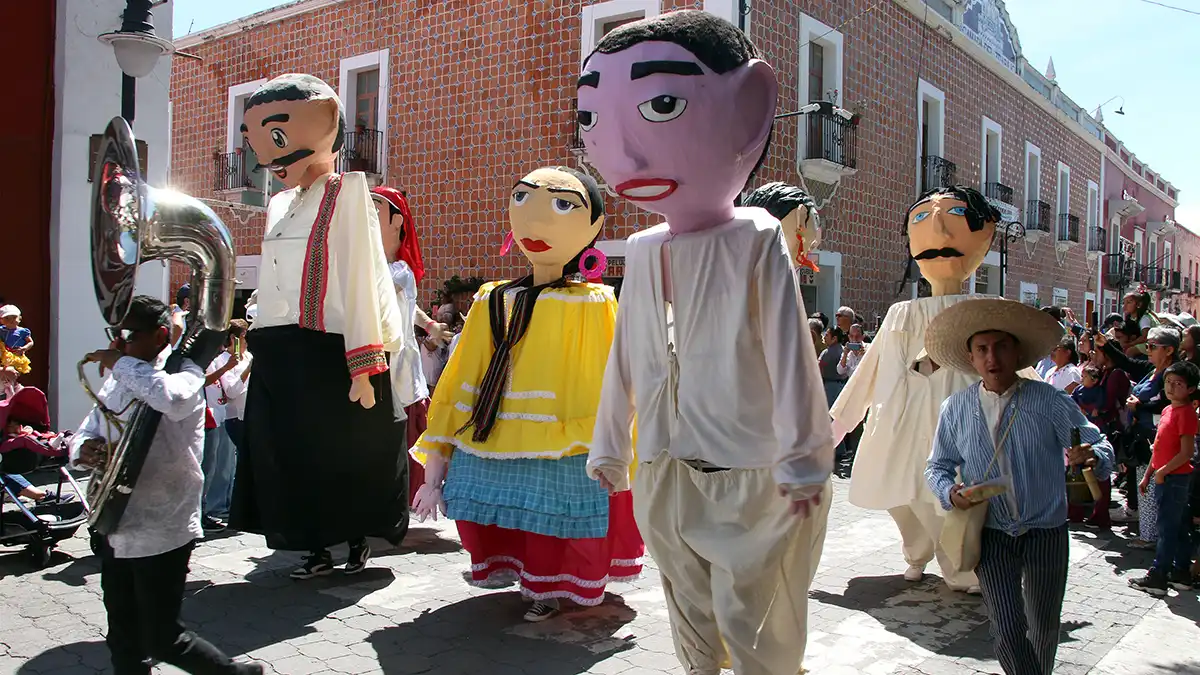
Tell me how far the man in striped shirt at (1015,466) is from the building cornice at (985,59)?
43.0 ft

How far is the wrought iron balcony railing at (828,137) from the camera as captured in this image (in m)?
12.9

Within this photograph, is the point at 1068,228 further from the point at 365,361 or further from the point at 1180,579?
the point at 365,361

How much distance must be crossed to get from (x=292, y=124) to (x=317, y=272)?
649mm

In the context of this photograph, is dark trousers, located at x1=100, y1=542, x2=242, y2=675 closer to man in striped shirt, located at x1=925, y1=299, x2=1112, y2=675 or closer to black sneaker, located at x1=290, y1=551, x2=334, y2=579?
black sneaker, located at x1=290, y1=551, x2=334, y2=579

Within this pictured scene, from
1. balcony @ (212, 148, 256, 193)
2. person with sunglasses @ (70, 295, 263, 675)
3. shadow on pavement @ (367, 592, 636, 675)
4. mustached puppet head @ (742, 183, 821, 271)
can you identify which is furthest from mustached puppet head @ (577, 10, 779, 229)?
balcony @ (212, 148, 256, 193)

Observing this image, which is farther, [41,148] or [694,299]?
[41,148]

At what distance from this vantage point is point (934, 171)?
637 inches

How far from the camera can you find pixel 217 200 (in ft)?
52.7

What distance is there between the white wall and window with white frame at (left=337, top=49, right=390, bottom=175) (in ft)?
20.8

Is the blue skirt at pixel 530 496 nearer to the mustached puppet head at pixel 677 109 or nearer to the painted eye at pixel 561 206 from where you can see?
the painted eye at pixel 561 206

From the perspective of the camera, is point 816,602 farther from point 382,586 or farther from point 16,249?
point 16,249

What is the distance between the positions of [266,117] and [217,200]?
1316 cm

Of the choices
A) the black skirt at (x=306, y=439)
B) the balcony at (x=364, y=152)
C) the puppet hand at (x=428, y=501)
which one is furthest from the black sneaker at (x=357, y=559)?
the balcony at (x=364, y=152)

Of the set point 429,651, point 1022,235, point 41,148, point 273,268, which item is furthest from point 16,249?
point 1022,235
